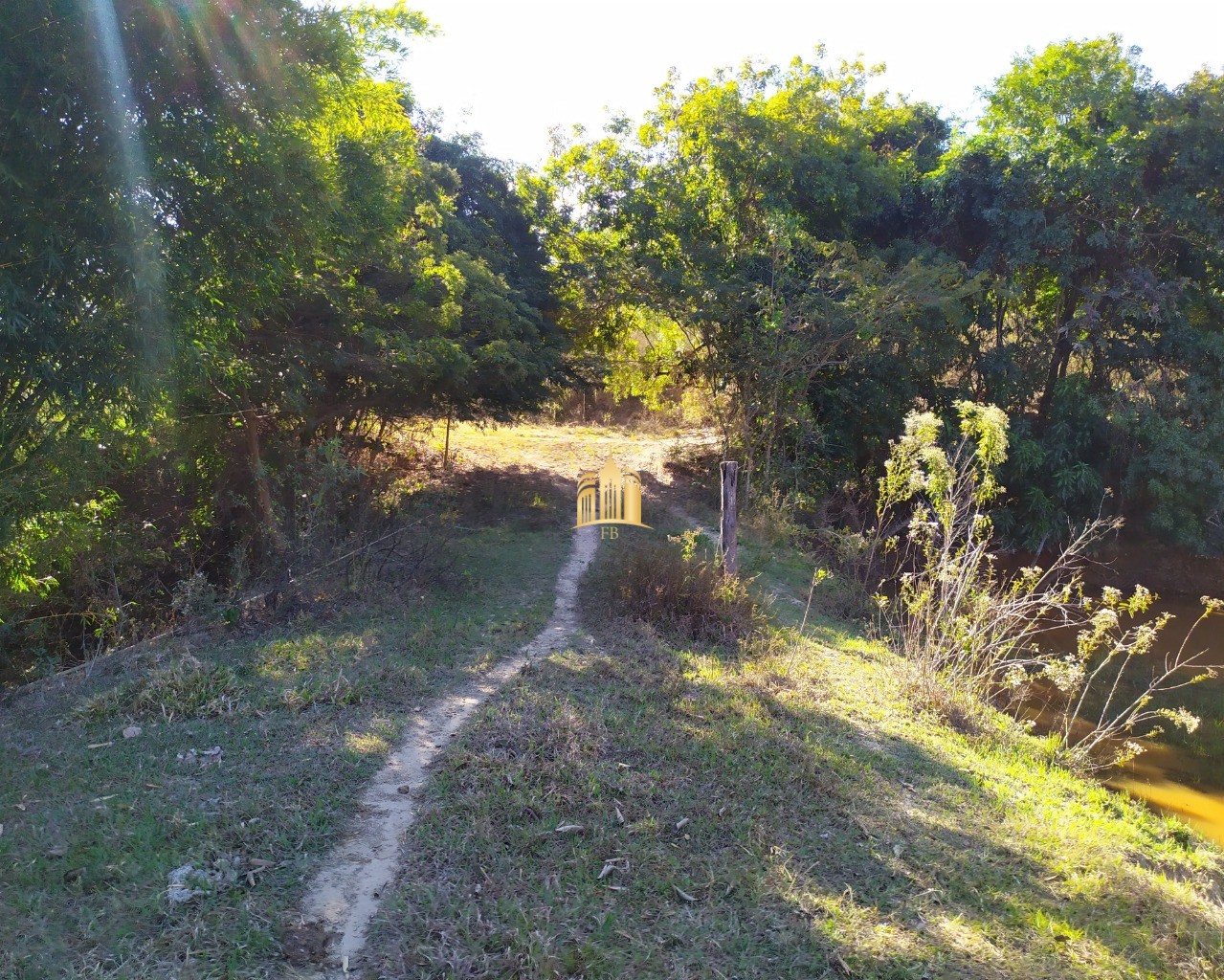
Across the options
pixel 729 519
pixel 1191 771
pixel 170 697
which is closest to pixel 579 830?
pixel 170 697

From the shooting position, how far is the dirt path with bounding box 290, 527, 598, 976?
10.8 ft

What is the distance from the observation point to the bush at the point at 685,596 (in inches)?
312

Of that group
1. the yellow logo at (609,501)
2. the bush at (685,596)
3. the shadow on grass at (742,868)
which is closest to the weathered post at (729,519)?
the bush at (685,596)

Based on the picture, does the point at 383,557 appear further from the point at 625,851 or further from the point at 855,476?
the point at 855,476

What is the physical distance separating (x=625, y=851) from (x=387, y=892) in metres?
1.14

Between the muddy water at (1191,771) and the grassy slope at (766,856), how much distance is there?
1344 millimetres

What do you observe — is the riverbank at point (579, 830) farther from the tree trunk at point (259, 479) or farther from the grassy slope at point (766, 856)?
the tree trunk at point (259, 479)

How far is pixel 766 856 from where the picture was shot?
3990 mm

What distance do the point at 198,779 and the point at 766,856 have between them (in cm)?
313

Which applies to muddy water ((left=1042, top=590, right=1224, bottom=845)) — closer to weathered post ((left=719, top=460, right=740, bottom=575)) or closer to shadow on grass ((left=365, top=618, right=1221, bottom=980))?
shadow on grass ((left=365, top=618, right=1221, bottom=980))

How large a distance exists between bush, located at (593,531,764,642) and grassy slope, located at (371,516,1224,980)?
167 cm

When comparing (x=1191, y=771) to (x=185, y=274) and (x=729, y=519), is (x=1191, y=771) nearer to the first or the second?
(x=729, y=519)

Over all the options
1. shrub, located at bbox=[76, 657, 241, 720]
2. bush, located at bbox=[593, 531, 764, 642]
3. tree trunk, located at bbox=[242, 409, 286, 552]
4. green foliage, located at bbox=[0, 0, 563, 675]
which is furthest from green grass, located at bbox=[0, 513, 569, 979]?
green foliage, located at bbox=[0, 0, 563, 675]

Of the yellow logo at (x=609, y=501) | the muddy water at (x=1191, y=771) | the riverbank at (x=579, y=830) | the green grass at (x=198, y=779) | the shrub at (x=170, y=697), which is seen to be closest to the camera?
the green grass at (x=198, y=779)
